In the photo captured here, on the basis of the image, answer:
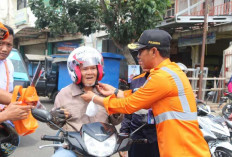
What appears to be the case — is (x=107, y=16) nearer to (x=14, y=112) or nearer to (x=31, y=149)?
(x=31, y=149)

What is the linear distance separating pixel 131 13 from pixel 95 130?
26.1ft

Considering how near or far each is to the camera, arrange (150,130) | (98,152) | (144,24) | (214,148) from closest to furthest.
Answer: (98,152)
(150,130)
(214,148)
(144,24)

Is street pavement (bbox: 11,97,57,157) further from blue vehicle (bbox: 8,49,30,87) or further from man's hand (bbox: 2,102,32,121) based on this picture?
man's hand (bbox: 2,102,32,121)

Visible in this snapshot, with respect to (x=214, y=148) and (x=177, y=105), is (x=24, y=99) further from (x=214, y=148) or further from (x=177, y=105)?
(x=214, y=148)

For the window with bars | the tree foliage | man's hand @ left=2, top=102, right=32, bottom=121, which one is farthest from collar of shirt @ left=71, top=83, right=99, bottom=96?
the window with bars

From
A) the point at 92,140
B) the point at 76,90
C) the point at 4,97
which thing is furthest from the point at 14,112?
the point at 76,90

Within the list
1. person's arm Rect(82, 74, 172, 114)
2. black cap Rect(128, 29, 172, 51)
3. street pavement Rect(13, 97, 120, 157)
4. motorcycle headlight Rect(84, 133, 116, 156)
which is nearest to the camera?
motorcycle headlight Rect(84, 133, 116, 156)

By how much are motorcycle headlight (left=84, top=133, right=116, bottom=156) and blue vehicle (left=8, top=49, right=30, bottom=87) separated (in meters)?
4.79

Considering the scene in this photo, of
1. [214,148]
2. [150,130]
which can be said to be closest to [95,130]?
[150,130]

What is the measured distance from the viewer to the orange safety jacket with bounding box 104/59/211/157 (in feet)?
5.79

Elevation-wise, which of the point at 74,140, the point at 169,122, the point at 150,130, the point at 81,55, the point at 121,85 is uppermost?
the point at 81,55

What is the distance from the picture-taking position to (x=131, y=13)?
364 inches

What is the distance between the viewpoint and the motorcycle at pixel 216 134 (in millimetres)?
3617

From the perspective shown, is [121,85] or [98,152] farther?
[121,85]
